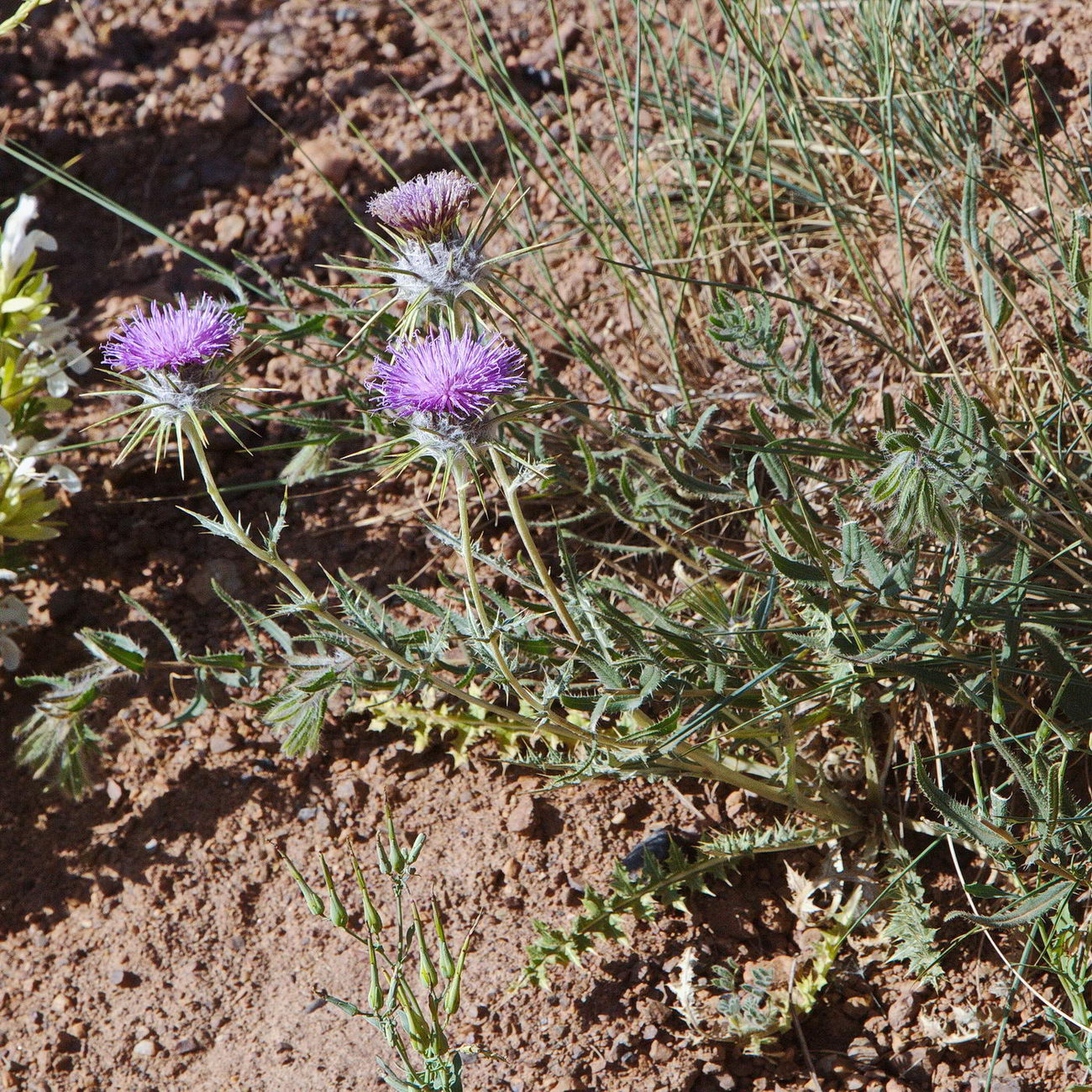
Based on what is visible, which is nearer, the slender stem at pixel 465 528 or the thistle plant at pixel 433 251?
the slender stem at pixel 465 528

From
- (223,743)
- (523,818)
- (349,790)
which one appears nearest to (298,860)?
(349,790)

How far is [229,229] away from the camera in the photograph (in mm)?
3053

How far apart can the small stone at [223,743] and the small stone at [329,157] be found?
5.08 ft

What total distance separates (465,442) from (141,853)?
1.28 metres

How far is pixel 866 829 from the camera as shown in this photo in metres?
2.03

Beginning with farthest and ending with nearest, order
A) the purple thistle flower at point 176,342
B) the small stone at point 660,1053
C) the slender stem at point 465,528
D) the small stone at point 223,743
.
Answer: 1. the small stone at point 223,743
2. the small stone at point 660,1053
3. the purple thistle flower at point 176,342
4. the slender stem at point 465,528

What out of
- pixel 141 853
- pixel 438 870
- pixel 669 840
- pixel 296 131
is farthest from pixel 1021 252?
pixel 141 853

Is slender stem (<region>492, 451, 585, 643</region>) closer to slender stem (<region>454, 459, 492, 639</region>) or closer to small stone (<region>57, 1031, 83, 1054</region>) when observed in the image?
slender stem (<region>454, 459, 492, 639</region>)

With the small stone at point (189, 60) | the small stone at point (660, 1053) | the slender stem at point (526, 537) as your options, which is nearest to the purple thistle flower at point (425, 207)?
the slender stem at point (526, 537)

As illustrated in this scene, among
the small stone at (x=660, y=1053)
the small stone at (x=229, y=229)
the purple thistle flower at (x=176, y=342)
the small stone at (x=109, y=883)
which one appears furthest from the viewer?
the small stone at (x=229, y=229)

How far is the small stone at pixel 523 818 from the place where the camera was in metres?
2.12

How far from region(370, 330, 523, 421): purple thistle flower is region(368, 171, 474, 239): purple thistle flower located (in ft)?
0.68

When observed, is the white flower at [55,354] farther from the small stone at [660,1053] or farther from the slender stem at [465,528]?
the small stone at [660,1053]

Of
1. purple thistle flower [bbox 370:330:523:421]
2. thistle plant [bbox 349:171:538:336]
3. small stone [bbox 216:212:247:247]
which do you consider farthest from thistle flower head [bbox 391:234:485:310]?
small stone [bbox 216:212:247:247]
